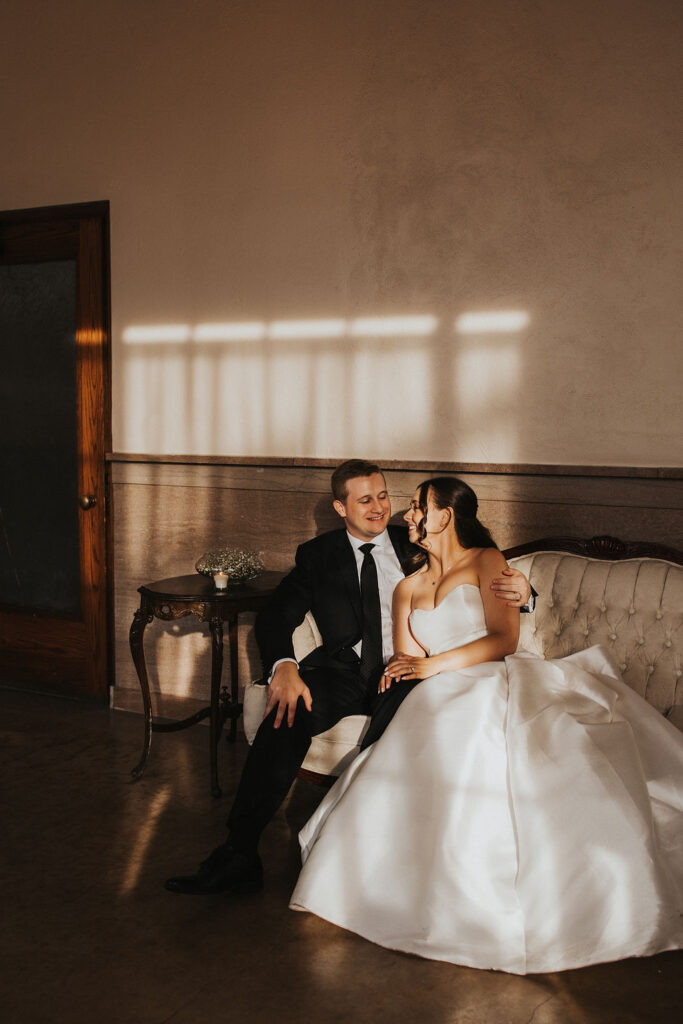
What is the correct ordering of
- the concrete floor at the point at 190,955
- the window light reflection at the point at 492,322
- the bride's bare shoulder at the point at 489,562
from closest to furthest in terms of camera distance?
the concrete floor at the point at 190,955 → the bride's bare shoulder at the point at 489,562 → the window light reflection at the point at 492,322

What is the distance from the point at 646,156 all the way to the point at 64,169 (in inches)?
118

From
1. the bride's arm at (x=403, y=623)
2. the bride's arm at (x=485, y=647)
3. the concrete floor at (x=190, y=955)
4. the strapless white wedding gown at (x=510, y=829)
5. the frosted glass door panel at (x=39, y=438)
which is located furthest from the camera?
the frosted glass door panel at (x=39, y=438)

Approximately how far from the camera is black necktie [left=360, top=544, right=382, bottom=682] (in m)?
3.41

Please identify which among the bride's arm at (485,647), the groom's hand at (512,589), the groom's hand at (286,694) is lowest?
the groom's hand at (286,694)

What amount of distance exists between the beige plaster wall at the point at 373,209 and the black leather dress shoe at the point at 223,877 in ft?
6.37

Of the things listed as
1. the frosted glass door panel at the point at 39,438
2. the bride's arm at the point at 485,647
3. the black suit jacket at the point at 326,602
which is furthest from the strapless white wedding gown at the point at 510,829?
the frosted glass door panel at the point at 39,438

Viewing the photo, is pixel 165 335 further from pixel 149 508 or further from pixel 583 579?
pixel 583 579

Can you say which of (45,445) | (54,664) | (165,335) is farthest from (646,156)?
(54,664)

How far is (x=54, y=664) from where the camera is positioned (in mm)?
5148

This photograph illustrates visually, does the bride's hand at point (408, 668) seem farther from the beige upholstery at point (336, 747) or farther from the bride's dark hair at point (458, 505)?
the bride's dark hair at point (458, 505)

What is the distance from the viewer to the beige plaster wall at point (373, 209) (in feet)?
12.1

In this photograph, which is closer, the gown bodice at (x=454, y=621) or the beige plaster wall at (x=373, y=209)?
the gown bodice at (x=454, y=621)

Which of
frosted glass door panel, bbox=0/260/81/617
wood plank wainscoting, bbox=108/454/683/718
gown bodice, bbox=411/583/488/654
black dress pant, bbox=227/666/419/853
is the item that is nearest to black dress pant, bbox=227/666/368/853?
black dress pant, bbox=227/666/419/853

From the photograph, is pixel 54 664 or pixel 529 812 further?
pixel 54 664
